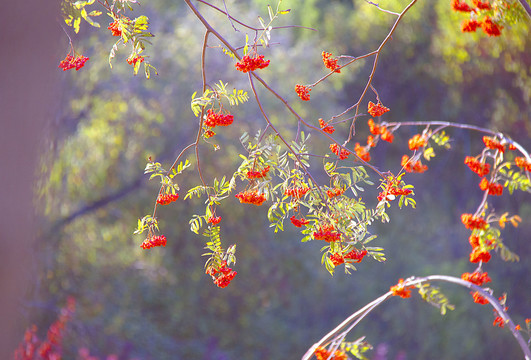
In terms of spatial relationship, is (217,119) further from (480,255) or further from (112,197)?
(112,197)

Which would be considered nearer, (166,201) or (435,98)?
(166,201)

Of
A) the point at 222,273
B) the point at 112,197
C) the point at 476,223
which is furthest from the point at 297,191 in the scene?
the point at 112,197

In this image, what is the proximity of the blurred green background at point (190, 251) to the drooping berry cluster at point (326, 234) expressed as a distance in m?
3.21

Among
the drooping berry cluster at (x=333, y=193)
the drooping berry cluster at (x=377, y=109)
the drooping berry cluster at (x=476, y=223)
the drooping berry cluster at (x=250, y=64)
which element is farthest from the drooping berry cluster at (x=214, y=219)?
the drooping berry cluster at (x=476, y=223)

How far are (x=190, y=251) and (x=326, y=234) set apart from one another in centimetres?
412

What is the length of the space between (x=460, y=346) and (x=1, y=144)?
6.30 m

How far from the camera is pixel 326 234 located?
1.77 metres

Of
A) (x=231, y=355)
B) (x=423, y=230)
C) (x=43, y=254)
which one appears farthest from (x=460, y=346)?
(x=43, y=254)

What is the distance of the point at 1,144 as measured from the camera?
1.00 meters

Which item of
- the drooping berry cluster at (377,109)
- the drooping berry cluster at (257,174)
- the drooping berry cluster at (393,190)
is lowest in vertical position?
the drooping berry cluster at (393,190)

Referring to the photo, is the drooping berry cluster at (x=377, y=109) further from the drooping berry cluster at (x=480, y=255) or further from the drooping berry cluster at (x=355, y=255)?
the drooping berry cluster at (x=480, y=255)

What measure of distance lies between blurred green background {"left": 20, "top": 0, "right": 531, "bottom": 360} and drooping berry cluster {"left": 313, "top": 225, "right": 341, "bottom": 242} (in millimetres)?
3206

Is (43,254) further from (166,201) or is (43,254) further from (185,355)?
(166,201)

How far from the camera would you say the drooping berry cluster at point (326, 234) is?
1.76m
